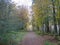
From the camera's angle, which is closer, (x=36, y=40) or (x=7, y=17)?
(x=7, y=17)

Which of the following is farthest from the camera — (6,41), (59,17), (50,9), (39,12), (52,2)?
(39,12)

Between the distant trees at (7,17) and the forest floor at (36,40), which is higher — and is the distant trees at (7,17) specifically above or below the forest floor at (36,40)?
above

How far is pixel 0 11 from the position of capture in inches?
448

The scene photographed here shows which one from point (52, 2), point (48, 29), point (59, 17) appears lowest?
point (48, 29)

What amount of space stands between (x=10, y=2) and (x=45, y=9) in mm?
12150

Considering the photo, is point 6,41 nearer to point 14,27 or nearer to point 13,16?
point 14,27

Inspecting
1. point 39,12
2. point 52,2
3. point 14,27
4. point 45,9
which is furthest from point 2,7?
point 39,12

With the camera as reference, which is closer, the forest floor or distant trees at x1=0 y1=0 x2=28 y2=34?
distant trees at x1=0 y1=0 x2=28 y2=34

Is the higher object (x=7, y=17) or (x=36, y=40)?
(x=7, y=17)

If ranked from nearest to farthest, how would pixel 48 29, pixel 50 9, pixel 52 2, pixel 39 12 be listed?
pixel 52 2, pixel 50 9, pixel 39 12, pixel 48 29

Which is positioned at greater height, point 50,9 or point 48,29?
point 50,9

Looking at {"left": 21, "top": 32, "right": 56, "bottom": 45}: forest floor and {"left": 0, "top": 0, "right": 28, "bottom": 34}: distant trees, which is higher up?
{"left": 0, "top": 0, "right": 28, "bottom": 34}: distant trees

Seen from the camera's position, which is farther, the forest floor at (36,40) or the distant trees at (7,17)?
the forest floor at (36,40)

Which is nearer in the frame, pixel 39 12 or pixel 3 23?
pixel 3 23
